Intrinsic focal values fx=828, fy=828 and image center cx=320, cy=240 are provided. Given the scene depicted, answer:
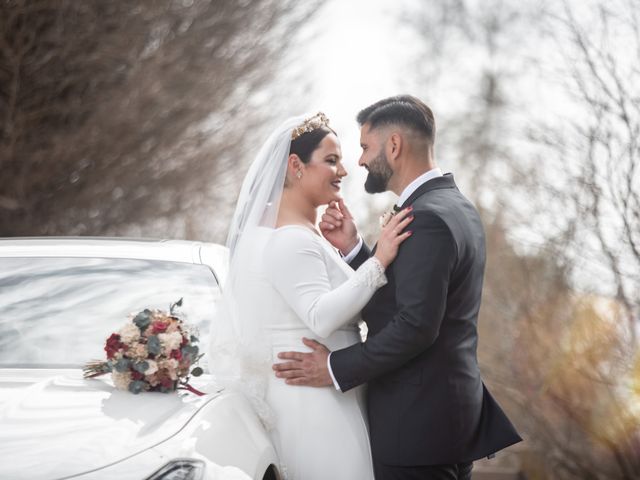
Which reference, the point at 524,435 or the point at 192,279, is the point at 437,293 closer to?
the point at 192,279

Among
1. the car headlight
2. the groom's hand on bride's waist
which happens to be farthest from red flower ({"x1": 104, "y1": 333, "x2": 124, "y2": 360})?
the car headlight

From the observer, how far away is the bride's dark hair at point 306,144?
360 cm

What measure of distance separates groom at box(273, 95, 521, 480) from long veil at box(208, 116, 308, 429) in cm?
13

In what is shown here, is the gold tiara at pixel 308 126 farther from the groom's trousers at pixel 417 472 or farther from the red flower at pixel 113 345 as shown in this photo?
the groom's trousers at pixel 417 472

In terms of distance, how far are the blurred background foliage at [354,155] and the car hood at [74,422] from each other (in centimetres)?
372

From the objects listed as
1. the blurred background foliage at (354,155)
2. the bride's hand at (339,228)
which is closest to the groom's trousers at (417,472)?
the bride's hand at (339,228)

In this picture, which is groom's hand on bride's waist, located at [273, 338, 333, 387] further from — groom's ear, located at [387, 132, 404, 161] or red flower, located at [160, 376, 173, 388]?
groom's ear, located at [387, 132, 404, 161]

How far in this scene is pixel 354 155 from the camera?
1291 cm

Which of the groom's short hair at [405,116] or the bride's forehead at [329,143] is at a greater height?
the groom's short hair at [405,116]

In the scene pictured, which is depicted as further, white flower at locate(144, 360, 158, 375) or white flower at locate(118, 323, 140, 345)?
white flower at locate(118, 323, 140, 345)

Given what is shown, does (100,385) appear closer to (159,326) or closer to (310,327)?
(159,326)

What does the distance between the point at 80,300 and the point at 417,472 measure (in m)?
1.63

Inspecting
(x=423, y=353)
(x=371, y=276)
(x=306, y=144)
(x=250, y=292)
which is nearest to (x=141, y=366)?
(x=250, y=292)

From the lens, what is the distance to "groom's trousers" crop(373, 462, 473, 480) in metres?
3.09
